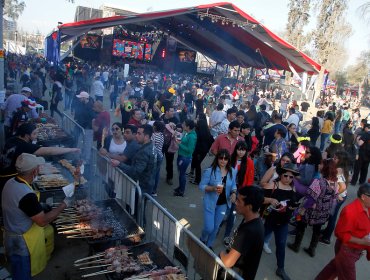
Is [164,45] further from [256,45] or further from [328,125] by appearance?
[328,125]

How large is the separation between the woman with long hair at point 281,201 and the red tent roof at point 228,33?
32.6 feet

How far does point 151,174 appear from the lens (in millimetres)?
5645

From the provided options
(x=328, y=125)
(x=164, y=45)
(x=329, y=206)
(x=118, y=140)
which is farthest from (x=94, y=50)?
(x=329, y=206)

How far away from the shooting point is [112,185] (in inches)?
231

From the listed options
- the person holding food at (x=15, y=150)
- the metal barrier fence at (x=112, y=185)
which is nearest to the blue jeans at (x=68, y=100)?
the metal barrier fence at (x=112, y=185)

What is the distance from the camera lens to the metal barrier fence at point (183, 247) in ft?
11.3

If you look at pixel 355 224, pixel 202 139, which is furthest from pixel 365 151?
pixel 355 224

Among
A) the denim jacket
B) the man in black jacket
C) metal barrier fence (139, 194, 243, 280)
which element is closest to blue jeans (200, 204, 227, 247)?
the denim jacket

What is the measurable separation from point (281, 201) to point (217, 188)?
3.42 feet

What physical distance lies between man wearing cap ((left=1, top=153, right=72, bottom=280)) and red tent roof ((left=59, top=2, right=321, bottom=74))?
33.2 feet

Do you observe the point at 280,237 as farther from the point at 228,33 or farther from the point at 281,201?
the point at 228,33

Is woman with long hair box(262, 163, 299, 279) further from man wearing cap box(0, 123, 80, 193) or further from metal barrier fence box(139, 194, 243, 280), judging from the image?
man wearing cap box(0, 123, 80, 193)

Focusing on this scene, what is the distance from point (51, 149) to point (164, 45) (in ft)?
93.7

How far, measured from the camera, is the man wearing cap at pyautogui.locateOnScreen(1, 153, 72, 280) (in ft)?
11.2
